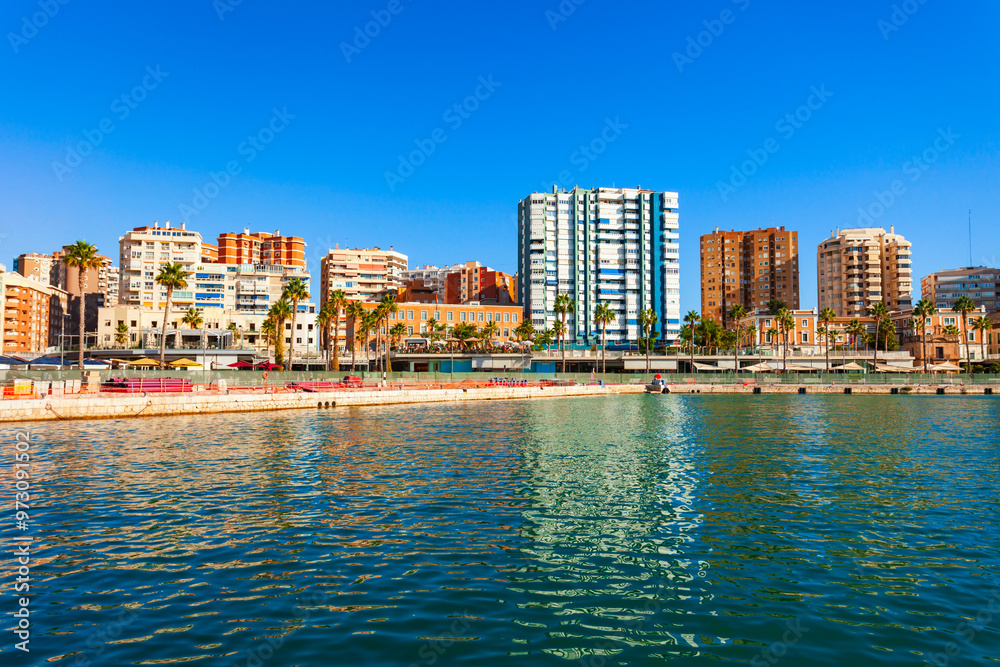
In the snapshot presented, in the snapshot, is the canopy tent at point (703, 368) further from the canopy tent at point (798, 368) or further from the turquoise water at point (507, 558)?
the turquoise water at point (507, 558)

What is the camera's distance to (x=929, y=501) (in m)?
18.4

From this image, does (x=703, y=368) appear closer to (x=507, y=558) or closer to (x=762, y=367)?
(x=762, y=367)

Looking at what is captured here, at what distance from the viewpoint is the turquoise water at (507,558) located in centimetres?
909

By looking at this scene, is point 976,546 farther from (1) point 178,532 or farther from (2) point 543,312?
(2) point 543,312

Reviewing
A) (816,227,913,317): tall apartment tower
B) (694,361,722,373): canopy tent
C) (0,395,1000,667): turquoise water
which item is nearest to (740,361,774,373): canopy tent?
(694,361,722,373): canopy tent

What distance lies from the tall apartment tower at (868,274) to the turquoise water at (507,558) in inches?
6896

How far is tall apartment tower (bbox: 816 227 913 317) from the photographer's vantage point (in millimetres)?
181250

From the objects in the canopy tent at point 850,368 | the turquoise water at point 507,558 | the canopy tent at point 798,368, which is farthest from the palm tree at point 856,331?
the turquoise water at point 507,558

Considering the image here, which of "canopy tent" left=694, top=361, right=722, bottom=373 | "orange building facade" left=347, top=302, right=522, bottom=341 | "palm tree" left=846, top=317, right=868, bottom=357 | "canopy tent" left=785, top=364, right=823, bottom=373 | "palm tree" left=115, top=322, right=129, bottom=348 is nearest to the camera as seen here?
"canopy tent" left=694, top=361, right=722, bottom=373

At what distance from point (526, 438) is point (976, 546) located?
22452 mm

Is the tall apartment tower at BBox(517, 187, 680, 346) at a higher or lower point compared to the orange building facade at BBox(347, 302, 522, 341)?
higher

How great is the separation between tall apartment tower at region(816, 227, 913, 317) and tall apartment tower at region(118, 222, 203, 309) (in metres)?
172

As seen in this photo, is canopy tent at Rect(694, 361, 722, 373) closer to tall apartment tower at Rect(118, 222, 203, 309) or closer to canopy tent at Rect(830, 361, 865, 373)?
canopy tent at Rect(830, 361, 865, 373)

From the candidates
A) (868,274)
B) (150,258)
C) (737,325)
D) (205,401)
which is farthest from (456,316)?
(868,274)
